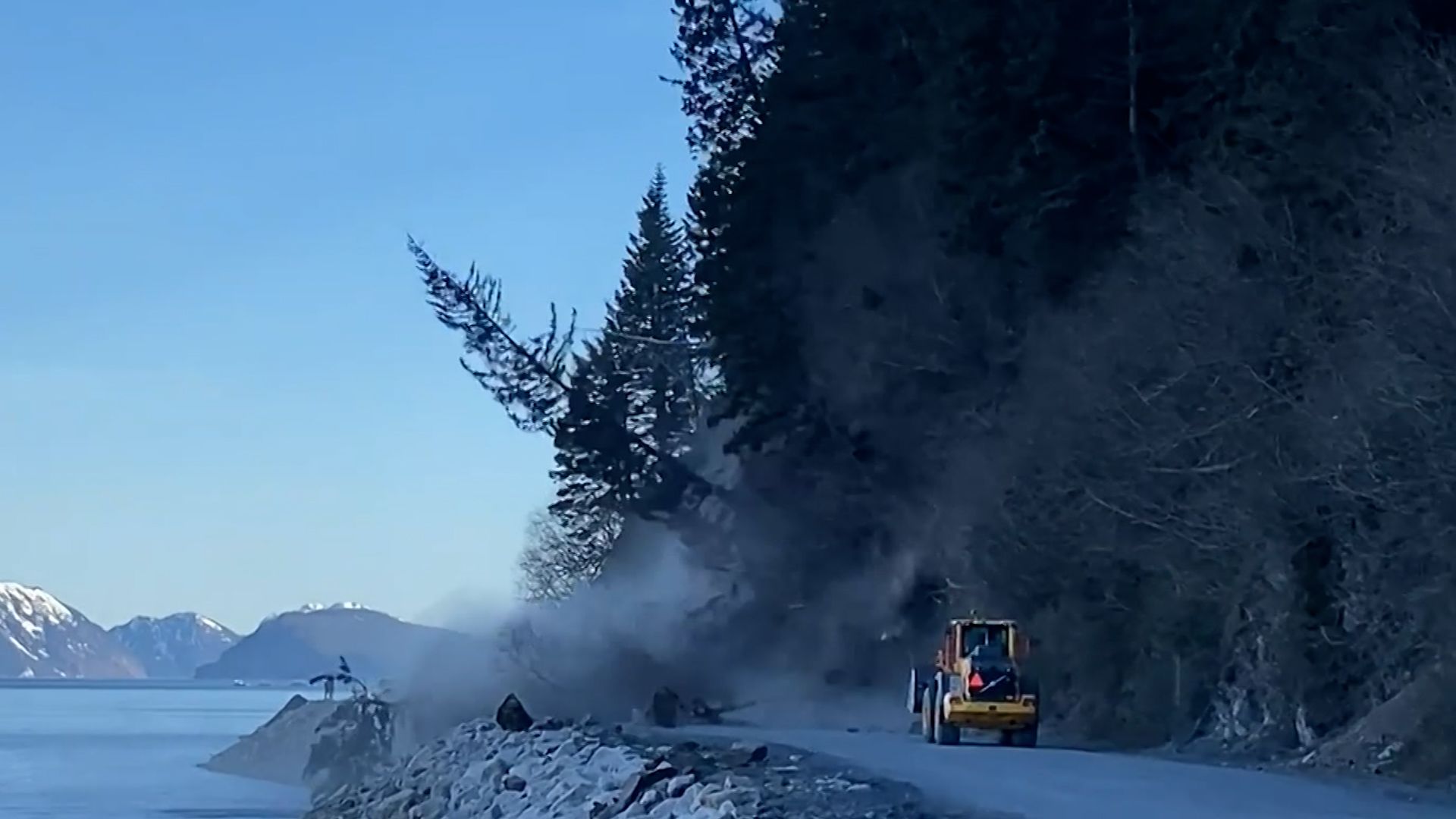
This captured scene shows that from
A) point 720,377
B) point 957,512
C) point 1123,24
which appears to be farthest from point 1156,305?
point 720,377

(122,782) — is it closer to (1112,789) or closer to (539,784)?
Result: (539,784)

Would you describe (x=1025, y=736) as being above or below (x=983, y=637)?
below

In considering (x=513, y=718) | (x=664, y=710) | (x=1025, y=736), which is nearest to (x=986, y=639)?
(x=1025, y=736)

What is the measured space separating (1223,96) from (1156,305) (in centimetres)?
605

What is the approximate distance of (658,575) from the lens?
217 feet

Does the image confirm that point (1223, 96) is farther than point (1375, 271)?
Yes

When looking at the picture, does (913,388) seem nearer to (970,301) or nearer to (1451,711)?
(970,301)

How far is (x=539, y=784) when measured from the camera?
1195 inches

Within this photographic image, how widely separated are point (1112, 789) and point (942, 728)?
33.9 feet

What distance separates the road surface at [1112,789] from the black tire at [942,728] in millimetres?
1310

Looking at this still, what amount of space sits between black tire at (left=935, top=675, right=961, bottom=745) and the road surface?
51.6 inches

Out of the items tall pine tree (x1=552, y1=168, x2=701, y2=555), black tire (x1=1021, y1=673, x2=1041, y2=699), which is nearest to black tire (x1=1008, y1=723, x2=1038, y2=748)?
black tire (x1=1021, y1=673, x2=1041, y2=699)

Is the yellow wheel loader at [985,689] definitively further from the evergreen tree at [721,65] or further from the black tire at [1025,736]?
the evergreen tree at [721,65]

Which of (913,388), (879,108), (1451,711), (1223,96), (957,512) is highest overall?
(879,108)
